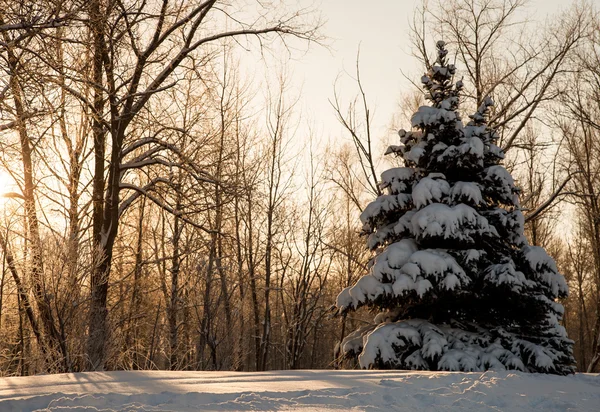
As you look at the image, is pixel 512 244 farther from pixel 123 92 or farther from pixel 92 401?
pixel 92 401

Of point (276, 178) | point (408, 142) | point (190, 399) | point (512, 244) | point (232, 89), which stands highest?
point (232, 89)

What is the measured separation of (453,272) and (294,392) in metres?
5.03

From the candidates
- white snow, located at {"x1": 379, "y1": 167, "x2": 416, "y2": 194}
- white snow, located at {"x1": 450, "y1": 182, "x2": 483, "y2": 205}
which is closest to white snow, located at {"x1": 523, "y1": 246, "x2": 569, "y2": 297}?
white snow, located at {"x1": 450, "y1": 182, "x2": 483, "y2": 205}

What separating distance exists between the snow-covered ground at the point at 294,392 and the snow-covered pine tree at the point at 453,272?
260cm

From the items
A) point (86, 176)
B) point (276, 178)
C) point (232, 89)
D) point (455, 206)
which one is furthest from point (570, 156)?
point (86, 176)

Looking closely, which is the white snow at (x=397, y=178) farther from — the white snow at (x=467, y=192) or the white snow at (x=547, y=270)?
the white snow at (x=547, y=270)

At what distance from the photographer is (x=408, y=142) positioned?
38.2 feet

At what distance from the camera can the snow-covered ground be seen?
4641 mm

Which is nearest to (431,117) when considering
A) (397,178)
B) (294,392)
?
(397,178)

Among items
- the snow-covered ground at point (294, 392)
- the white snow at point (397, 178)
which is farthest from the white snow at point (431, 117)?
the snow-covered ground at point (294, 392)

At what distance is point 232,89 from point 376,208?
10.5 meters

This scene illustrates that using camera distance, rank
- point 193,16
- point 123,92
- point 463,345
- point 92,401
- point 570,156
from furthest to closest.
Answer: point 570,156
point 193,16
point 123,92
point 463,345
point 92,401

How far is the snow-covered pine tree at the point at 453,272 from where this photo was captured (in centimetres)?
949

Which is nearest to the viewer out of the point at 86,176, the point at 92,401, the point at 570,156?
the point at 92,401
